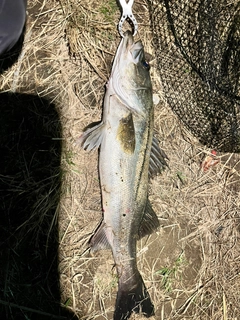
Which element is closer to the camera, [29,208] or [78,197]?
[29,208]

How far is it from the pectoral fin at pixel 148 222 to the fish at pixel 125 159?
9 cm

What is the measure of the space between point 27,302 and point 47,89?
180 centimetres

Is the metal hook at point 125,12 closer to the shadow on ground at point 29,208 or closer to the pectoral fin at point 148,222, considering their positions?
the shadow on ground at point 29,208

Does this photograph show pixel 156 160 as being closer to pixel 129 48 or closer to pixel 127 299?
pixel 129 48

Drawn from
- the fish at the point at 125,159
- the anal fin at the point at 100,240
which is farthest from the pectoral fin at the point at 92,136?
the anal fin at the point at 100,240

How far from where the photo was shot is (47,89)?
10.5ft

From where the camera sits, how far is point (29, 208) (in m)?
3.08

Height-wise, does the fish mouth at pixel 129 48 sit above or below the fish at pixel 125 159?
above

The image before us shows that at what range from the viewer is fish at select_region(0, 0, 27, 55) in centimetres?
234

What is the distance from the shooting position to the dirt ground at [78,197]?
308cm

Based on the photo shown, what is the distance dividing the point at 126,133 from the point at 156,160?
44cm

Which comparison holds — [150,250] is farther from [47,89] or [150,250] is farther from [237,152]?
[47,89]

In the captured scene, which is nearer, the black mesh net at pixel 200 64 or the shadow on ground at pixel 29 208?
the shadow on ground at pixel 29 208

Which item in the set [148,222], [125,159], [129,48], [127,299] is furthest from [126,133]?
[127,299]
